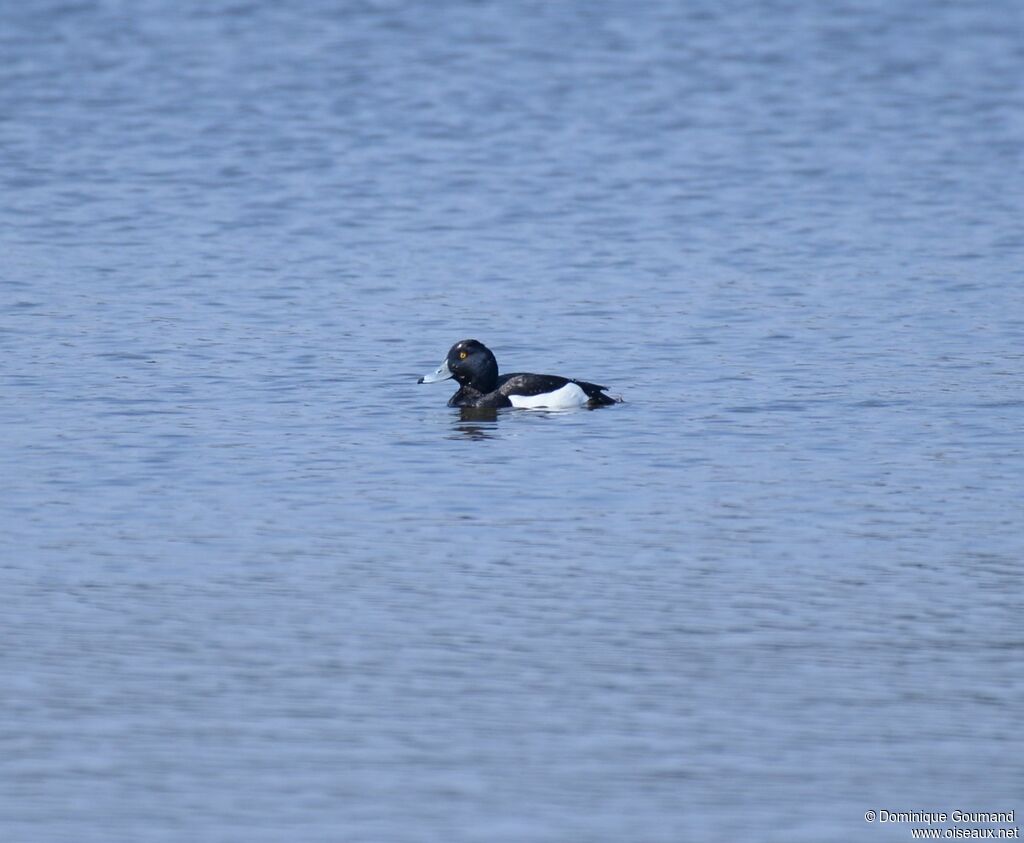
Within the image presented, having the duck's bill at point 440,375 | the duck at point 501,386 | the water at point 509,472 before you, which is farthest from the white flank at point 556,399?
the duck's bill at point 440,375

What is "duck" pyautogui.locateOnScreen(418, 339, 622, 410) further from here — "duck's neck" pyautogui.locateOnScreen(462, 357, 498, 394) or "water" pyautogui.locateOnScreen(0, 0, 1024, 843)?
"water" pyautogui.locateOnScreen(0, 0, 1024, 843)

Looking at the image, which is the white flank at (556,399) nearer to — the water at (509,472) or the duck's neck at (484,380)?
the water at (509,472)

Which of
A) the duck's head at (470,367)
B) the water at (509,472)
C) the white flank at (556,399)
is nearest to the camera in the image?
the water at (509,472)

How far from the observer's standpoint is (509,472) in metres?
13.1

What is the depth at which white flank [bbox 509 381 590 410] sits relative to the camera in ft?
49.5

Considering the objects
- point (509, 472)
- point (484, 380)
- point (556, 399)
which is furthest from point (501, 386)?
point (509, 472)

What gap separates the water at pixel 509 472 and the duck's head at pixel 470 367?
27cm

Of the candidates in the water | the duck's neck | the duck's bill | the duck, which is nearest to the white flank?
the duck

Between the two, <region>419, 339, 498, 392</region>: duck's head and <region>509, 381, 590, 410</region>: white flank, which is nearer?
<region>509, 381, 590, 410</region>: white flank

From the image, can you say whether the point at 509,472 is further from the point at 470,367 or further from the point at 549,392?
the point at 470,367

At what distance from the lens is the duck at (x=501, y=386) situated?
15164 mm

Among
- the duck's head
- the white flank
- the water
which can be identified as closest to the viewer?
the water

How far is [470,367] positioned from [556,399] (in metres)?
0.93

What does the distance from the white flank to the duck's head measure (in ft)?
1.32
